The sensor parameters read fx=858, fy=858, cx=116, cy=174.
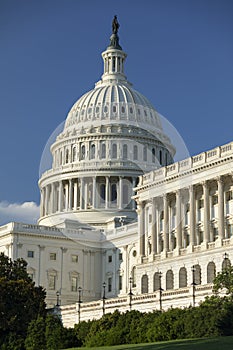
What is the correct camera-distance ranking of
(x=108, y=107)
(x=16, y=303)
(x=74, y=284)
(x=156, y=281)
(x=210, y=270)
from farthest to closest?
1. (x=108, y=107)
2. (x=74, y=284)
3. (x=156, y=281)
4. (x=210, y=270)
5. (x=16, y=303)

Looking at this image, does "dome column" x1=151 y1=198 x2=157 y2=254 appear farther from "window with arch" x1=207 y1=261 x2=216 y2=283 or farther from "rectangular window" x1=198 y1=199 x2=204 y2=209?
"window with arch" x1=207 y1=261 x2=216 y2=283

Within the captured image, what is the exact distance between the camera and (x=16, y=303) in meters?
92.6

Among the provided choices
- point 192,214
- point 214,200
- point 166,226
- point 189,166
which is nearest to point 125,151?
point 189,166

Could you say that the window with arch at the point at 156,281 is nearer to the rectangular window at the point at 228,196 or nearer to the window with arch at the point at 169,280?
the window with arch at the point at 169,280

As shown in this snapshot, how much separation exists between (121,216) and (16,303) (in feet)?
214

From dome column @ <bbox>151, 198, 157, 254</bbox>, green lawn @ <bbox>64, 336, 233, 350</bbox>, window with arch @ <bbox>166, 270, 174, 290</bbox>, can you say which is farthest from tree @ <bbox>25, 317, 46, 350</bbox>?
dome column @ <bbox>151, 198, 157, 254</bbox>

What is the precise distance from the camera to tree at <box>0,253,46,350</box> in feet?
287

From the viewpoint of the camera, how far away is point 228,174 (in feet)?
361

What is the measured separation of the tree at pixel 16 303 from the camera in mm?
87625

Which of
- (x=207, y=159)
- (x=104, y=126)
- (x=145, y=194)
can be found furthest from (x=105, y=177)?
(x=207, y=159)

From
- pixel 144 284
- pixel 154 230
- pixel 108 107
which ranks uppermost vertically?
pixel 108 107

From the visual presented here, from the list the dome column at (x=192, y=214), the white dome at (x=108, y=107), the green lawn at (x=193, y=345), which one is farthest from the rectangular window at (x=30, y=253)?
the green lawn at (x=193, y=345)

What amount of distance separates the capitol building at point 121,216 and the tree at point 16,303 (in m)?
7.37

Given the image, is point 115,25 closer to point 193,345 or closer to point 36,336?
point 36,336
